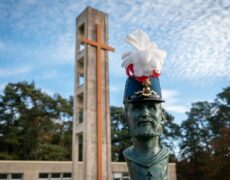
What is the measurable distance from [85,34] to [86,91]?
3.15 metres

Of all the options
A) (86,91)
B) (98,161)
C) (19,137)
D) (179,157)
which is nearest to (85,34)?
(86,91)

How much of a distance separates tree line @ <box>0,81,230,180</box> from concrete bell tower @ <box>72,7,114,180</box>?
7144 millimetres

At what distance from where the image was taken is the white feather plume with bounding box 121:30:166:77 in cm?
286

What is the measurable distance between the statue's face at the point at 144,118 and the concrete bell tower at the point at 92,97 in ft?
41.8

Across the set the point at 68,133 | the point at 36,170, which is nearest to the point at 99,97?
the point at 36,170

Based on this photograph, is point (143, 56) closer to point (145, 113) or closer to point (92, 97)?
point (145, 113)

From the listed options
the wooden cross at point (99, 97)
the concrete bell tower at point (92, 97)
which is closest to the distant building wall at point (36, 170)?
the concrete bell tower at point (92, 97)

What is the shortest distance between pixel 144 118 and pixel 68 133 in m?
26.7

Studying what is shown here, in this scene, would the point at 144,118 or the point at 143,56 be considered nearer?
the point at 143,56

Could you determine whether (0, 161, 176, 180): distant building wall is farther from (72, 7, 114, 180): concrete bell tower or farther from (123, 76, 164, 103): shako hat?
(123, 76, 164, 103): shako hat

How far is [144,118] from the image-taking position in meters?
2.97

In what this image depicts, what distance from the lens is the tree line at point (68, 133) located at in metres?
25.0

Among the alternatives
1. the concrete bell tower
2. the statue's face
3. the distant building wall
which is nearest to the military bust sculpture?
the statue's face

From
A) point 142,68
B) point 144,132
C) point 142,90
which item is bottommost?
point 144,132
